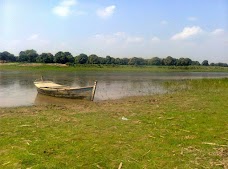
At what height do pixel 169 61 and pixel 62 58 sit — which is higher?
pixel 62 58

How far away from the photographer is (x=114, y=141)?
803 centimetres

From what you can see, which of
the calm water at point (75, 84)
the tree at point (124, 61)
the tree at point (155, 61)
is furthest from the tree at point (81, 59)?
the calm water at point (75, 84)

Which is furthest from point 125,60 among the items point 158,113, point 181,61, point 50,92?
point 158,113

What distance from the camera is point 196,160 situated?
6598 millimetres

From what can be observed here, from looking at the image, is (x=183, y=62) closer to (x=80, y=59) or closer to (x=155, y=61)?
(x=155, y=61)

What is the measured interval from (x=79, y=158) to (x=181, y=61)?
419ft

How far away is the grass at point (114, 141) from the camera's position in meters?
6.48

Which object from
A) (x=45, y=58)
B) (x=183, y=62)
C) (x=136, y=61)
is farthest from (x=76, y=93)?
(x=183, y=62)

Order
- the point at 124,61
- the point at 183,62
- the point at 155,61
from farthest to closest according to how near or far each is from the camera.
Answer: the point at 183,62, the point at 155,61, the point at 124,61

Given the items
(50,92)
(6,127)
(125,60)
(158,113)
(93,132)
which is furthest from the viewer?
(125,60)

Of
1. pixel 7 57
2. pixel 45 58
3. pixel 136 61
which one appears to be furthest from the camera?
pixel 136 61

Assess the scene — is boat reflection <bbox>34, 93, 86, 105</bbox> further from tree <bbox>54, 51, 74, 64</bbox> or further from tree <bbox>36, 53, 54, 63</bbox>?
tree <bbox>54, 51, 74, 64</bbox>

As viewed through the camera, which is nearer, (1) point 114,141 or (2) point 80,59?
(1) point 114,141

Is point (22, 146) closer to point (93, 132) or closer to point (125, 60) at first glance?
point (93, 132)
